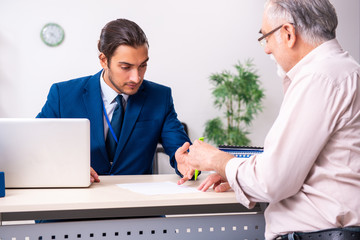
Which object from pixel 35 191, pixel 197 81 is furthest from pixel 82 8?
pixel 35 191

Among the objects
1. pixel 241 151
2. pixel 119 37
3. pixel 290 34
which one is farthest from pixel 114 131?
pixel 290 34

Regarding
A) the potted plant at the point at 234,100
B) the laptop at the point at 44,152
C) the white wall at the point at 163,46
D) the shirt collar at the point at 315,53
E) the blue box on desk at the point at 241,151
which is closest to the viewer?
the shirt collar at the point at 315,53

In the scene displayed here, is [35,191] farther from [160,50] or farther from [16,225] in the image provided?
[160,50]


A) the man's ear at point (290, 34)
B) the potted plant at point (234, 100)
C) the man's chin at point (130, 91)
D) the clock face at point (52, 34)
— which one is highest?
the clock face at point (52, 34)

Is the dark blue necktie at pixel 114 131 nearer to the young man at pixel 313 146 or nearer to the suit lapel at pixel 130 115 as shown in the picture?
the suit lapel at pixel 130 115

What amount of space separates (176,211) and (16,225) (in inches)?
25.4

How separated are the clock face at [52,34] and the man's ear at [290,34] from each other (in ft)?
13.2

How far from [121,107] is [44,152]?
0.70 meters

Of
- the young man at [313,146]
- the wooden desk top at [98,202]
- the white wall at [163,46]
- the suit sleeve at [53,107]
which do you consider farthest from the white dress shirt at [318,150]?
the white wall at [163,46]

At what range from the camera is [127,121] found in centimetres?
234

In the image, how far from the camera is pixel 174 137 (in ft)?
7.92

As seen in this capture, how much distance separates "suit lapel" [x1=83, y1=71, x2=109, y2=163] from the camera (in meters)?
2.26

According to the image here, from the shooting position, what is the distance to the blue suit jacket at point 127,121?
7.54ft

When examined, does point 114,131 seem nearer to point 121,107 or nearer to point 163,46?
point 121,107
